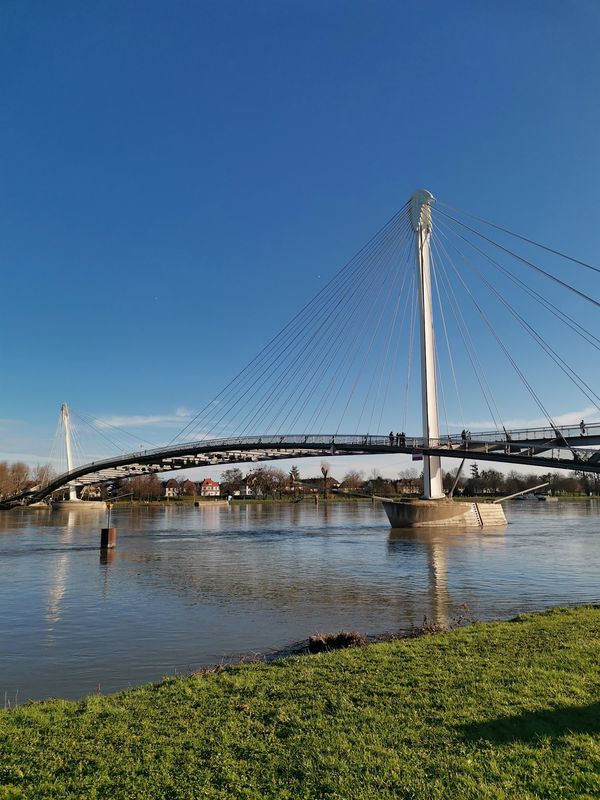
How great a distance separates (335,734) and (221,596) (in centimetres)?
1339

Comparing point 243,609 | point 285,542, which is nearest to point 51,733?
point 243,609

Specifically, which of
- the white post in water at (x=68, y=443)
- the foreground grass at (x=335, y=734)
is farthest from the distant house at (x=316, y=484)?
the foreground grass at (x=335, y=734)

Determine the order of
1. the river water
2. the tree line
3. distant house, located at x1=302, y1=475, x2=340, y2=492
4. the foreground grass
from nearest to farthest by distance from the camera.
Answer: the foreground grass, the river water, the tree line, distant house, located at x1=302, y1=475, x2=340, y2=492

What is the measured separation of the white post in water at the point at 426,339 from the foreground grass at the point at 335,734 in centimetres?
3933

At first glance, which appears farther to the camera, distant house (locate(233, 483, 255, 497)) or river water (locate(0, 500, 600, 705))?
distant house (locate(233, 483, 255, 497))

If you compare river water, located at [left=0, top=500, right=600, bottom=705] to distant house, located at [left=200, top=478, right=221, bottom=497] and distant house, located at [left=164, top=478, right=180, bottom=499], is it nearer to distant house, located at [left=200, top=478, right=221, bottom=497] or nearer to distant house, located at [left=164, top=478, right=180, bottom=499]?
distant house, located at [left=164, top=478, right=180, bottom=499]

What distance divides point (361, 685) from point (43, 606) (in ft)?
42.4

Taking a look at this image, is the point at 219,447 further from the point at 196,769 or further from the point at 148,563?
the point at 196,769

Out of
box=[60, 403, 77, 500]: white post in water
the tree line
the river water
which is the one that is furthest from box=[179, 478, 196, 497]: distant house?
the river water

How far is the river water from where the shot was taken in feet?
35.9

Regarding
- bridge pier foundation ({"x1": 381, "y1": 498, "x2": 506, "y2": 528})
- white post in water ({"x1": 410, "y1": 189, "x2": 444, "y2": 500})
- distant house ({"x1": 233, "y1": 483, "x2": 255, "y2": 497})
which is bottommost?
distant house ({"x1": 233, "y1": 483, "x2": 255, "y2": 497})

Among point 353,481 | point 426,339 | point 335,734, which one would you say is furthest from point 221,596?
point 353,481

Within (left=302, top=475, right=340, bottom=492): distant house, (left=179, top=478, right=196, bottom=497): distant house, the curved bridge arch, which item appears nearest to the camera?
the curved bridge arch

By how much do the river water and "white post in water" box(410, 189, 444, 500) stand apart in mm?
12747
